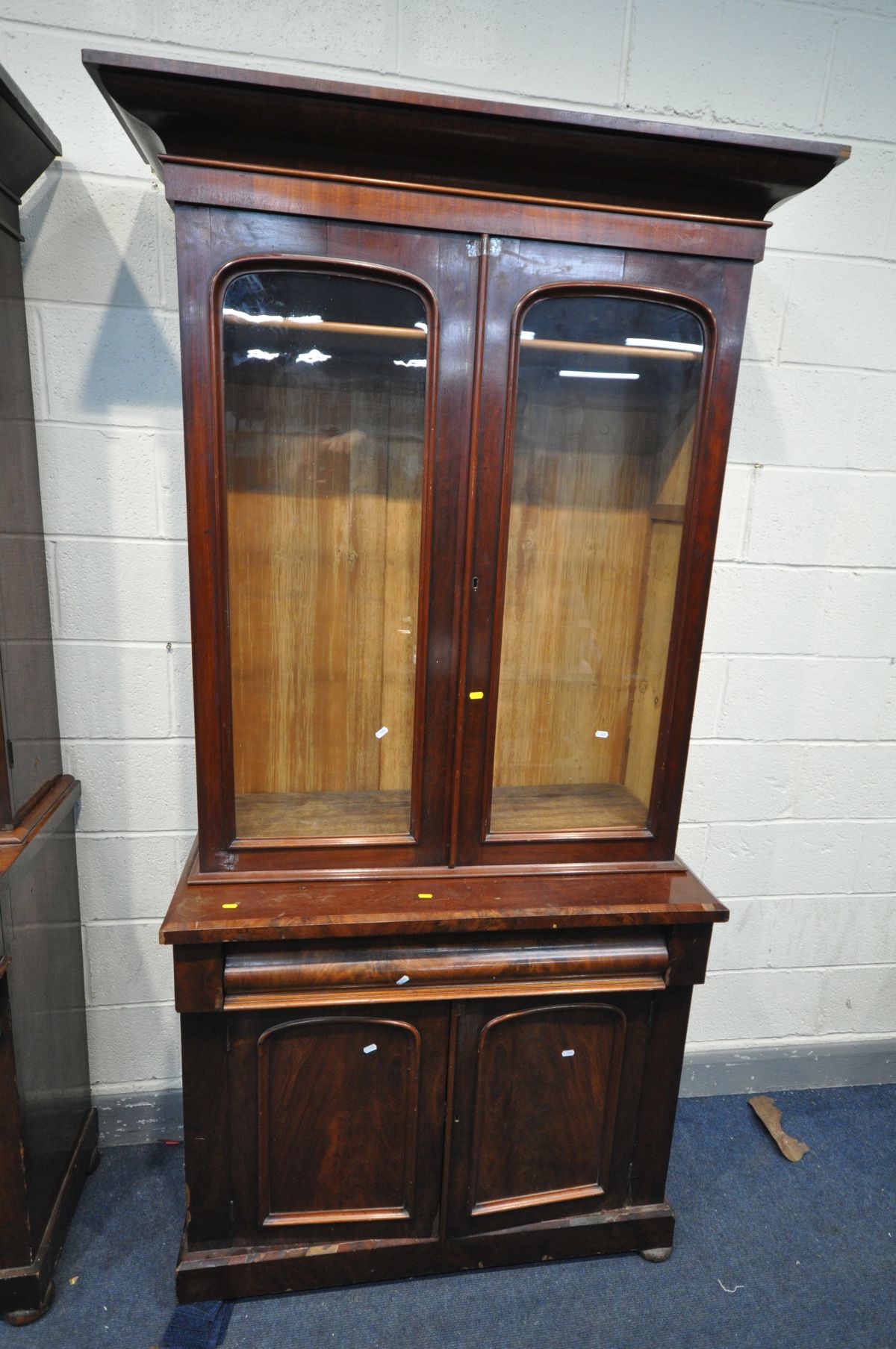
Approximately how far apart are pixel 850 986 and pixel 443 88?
83.5 inches

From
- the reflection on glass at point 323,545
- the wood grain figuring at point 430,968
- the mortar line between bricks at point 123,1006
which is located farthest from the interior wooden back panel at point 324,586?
the mortar line between bricks at point 123,1006

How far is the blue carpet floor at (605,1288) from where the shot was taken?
122 cm

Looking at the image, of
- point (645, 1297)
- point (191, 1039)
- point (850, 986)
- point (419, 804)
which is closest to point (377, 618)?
point (419, 804)

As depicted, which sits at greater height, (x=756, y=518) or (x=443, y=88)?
(x=443, y=88)

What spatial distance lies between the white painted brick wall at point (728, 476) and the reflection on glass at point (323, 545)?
12.1 inches

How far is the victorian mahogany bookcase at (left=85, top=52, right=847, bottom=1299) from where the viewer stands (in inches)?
38.2

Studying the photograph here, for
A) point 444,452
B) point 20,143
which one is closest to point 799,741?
point 444,452

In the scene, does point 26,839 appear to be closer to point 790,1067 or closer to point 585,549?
point 585,549

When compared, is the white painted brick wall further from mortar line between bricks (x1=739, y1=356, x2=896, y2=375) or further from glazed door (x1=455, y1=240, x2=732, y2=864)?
glazed door (x1=455, y1=240, x2=732, y2=864)

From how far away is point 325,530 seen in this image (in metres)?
1.17

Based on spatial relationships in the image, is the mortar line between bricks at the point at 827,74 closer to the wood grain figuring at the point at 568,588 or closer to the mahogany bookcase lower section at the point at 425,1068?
the wood grain figuring at the point at 568,588

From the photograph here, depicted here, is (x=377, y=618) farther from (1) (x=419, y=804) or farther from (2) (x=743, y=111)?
(2) (x=743, y=111)

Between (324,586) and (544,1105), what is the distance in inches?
38.1

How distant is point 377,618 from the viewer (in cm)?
118
